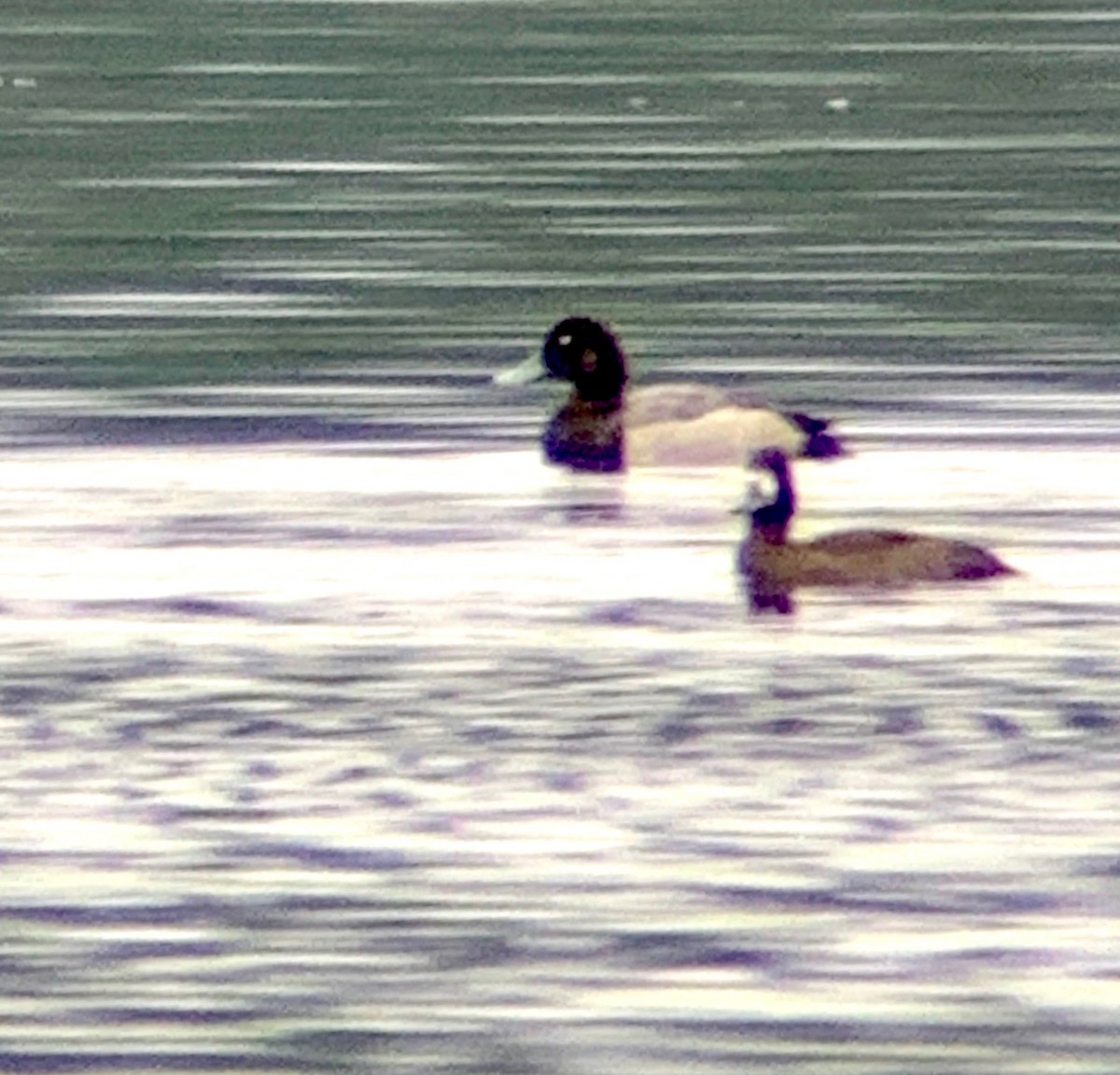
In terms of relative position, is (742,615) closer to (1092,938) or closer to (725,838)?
(725,838)

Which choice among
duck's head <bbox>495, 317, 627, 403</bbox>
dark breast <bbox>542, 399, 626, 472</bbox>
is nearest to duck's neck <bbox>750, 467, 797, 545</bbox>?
dark breast <bbox>542, 399, 626, 472</bbox>

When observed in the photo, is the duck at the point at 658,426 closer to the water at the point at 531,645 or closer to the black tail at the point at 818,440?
the black tail at the point at 818,440

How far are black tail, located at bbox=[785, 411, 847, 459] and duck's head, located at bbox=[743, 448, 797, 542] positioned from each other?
153 cm

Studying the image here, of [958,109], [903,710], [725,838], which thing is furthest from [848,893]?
[958,109]

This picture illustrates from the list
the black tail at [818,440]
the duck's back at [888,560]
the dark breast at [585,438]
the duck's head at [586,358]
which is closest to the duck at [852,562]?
the duck's back at [888,560]

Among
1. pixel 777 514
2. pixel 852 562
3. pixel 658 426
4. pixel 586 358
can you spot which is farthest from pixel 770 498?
pixel 586 358

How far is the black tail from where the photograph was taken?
16.0 meters

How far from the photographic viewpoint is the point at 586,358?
59.9 feet

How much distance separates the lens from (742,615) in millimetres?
13008

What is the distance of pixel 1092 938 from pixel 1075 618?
3411mm

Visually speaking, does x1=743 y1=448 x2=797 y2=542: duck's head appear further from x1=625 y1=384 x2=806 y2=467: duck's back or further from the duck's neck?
x1=625 y1=384 x2=806 y2=467: duck's back

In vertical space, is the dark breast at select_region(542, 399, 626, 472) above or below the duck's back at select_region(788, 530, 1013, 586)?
below

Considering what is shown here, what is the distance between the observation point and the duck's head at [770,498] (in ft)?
46.2

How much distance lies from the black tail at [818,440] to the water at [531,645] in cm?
16
